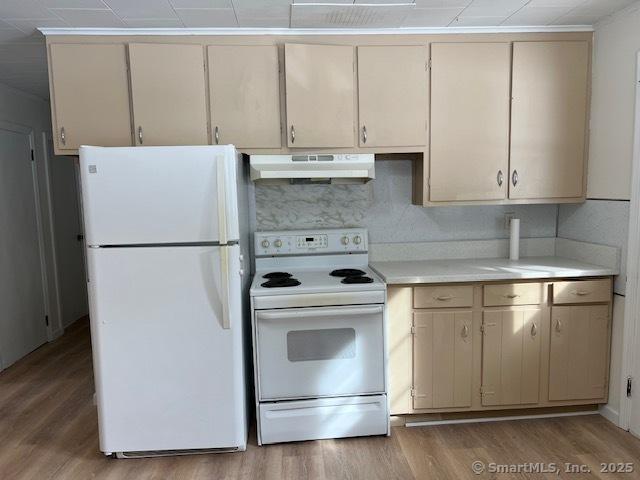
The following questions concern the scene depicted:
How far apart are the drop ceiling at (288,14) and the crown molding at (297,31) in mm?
37

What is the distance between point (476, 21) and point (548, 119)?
2.47ft

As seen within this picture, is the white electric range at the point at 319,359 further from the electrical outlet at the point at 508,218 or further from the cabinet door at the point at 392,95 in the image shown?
Answer: the electrical outlet at the point at 508,218

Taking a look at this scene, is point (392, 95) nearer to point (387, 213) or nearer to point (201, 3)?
point (387, 213)

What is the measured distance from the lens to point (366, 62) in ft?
8.79

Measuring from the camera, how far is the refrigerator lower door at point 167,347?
2258 millimetres

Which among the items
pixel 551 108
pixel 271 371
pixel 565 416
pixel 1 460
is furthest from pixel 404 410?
pixel 1 460

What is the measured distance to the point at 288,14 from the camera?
2422 millimetres

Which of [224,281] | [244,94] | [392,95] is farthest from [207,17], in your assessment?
[224,281]

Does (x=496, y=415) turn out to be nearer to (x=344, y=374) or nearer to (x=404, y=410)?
(x=404, y=410)

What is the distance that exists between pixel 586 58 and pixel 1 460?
4.09m

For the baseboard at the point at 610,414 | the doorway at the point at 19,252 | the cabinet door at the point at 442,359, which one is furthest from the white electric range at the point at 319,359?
the doorway at the point at 19,252

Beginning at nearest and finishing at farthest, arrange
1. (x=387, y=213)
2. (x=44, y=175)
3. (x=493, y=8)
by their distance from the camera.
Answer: (x=493, y=8)
(x=387, y=213)
(x=44, y=175)

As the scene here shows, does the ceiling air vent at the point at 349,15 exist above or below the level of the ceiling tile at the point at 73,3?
above

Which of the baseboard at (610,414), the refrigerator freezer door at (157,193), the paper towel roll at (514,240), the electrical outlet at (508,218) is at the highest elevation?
the refrigerator freezer door at (157,193)
